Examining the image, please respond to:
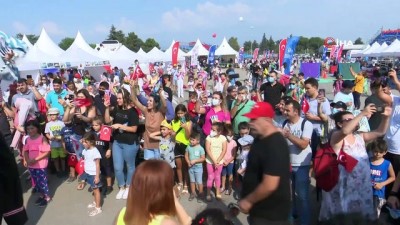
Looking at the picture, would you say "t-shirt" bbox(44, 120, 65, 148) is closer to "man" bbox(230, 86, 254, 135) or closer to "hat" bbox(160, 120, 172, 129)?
"hat" bbox(160, 120, 172, 129)

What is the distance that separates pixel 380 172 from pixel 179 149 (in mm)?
2953

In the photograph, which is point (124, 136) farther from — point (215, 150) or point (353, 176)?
point (353, 176)

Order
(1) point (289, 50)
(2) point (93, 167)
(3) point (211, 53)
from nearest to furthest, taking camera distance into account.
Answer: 1. (2) point (93, 167)
2. (1) point (289, 50)
3. (3) point (211, 53)

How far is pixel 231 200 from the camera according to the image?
5.52 m

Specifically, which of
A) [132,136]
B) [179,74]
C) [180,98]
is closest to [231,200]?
[132,136]

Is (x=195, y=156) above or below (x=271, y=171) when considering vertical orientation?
below

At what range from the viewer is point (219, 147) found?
5.40m

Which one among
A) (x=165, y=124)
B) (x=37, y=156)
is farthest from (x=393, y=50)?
(x=37, y=156)

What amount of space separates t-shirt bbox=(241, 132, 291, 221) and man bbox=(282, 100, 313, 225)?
4.16ft

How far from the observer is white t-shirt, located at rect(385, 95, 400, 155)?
4316 millimetres

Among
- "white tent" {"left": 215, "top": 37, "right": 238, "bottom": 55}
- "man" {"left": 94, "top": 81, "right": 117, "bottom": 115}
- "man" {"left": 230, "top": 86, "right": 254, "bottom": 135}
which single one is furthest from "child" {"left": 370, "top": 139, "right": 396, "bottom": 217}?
"white tent" {"left": 215, "top": 37, "right": 238, "bottom": 55}

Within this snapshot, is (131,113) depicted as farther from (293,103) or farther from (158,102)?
(293,103)

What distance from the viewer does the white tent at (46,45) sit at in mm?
18250

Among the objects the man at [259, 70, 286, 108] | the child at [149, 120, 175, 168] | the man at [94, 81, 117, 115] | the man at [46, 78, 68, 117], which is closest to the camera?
the child at [149, 120, 175, 168]
